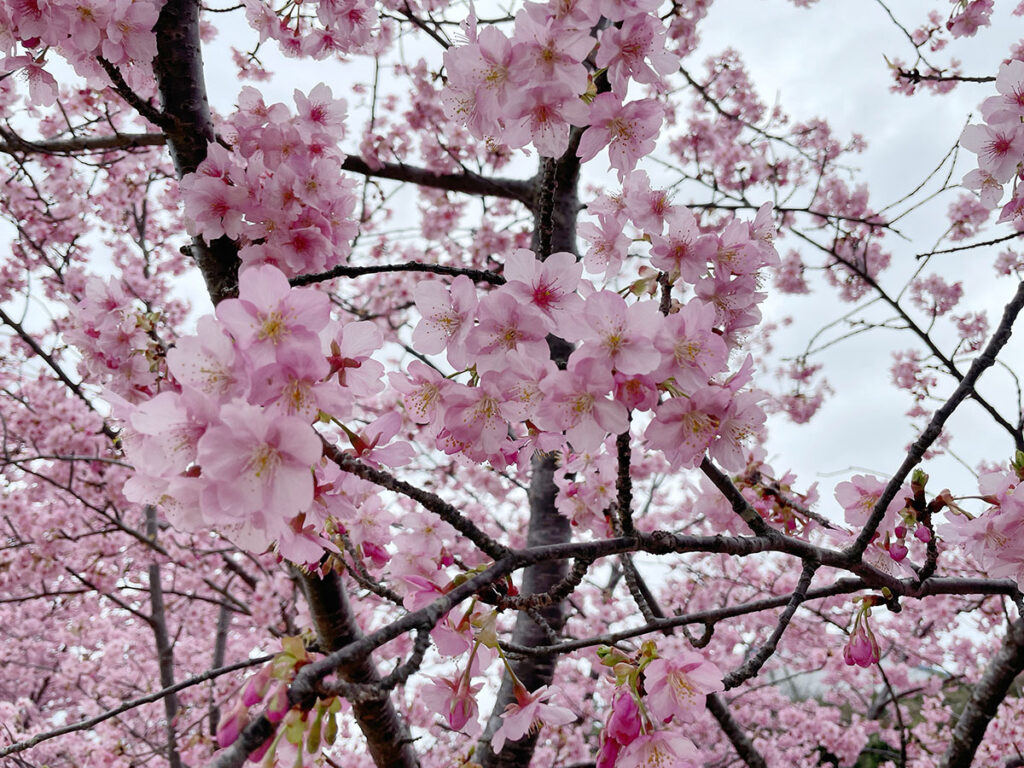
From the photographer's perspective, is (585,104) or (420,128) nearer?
(585,104)

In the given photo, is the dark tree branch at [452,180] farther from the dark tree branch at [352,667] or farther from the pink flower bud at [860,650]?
the pink flower bud at [860,650]

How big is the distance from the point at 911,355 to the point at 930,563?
21.0 feet

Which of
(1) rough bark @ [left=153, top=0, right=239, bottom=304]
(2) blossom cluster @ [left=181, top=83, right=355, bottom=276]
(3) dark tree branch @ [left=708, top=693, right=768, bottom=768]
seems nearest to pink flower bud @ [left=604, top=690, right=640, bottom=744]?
(2) blossom cluster @ [left=181, top=83, right=355, bottom=276]

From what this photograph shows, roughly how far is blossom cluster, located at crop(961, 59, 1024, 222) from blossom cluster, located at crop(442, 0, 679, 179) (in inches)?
45.3

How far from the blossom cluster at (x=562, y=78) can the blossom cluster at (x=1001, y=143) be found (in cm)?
115

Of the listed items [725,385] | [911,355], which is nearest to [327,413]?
[725,385]

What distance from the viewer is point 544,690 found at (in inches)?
56.1

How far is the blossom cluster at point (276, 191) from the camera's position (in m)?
1.67

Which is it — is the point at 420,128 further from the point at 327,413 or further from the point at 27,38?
the point at 327,413

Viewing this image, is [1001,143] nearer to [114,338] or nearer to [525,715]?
[525,715]

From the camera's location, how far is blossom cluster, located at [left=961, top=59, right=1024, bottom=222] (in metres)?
1.80

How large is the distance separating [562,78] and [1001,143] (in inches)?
62.2

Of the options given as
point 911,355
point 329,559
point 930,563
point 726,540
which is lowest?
point 930,563

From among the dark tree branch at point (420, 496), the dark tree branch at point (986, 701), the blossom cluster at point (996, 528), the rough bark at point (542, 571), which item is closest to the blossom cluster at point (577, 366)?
the dark tree branch at point (420, 496)
